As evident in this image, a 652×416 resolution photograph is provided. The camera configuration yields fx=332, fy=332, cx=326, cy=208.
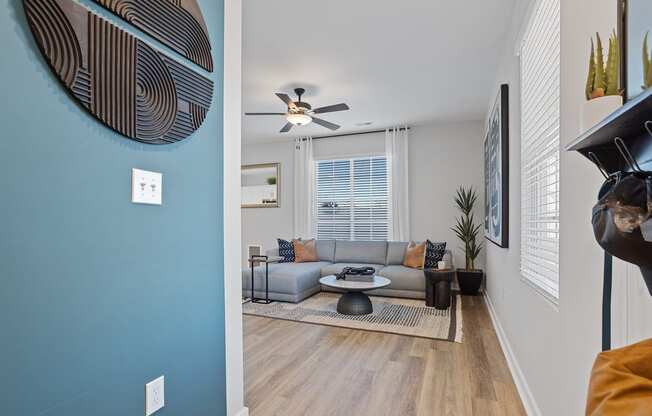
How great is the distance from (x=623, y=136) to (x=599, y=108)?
23cm

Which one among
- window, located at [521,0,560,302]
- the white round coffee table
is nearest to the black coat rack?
window, located at [521,0,560,302]

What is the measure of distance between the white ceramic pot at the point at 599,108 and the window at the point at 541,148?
0.81 metres

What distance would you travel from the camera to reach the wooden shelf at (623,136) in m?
0.50

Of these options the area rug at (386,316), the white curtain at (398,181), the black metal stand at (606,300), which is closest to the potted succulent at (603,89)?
the black metal stand at (606,300)

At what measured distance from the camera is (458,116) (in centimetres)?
514

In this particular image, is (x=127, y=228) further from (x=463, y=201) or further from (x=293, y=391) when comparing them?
(x=463, y=201)

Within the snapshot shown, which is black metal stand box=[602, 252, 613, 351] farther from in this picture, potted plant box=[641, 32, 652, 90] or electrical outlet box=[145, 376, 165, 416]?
electrical outlet box=[145, 376, 165, 416]

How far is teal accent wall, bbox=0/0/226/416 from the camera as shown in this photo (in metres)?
0.89

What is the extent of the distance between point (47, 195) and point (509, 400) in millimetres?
2550

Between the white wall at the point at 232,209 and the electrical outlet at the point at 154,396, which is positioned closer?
the electrical outlet at the point at 154,396

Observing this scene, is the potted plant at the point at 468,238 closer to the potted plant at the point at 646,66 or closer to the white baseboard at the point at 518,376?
the white baseboard at the point at 518,376

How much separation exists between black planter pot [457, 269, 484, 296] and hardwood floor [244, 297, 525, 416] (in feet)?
4.84

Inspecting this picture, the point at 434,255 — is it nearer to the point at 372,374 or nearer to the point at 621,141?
the point at 372,374

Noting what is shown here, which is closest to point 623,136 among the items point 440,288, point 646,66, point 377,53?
point 646,66
